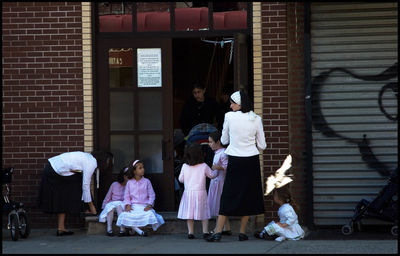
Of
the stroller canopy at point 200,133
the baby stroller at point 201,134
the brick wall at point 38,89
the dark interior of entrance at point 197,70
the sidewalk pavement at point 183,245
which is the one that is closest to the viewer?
the sidewalk pavement at point 183,245

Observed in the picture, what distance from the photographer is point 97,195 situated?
11.0m

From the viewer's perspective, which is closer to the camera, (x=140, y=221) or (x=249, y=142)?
(x=249, y=142)

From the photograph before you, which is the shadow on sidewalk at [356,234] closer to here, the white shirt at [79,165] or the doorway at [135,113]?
the doorway at [135,113]

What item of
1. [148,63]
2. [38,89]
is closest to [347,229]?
[148,63]

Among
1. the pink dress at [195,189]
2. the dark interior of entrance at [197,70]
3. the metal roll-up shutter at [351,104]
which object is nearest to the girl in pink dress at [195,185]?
the pink dress at [195,189]

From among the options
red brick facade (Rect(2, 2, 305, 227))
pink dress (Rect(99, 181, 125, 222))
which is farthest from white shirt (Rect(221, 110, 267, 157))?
pink dress (Rect(99, 181, 125, 222))

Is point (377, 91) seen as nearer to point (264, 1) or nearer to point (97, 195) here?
point (264, 1)

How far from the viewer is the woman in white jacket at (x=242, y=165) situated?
9.50m

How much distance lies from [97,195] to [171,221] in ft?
3.87

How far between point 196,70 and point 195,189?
159 inches

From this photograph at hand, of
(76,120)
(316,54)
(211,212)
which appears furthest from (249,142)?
(76,120)

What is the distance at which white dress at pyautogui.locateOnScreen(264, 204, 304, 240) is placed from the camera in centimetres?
976

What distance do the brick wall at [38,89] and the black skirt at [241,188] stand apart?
7.96ft

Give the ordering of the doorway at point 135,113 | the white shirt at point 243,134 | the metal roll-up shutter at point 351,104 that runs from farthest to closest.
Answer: the doorway at point 135,113 < the metal roll-up shutter at point 351,104 < the white shirt at point 243,134
